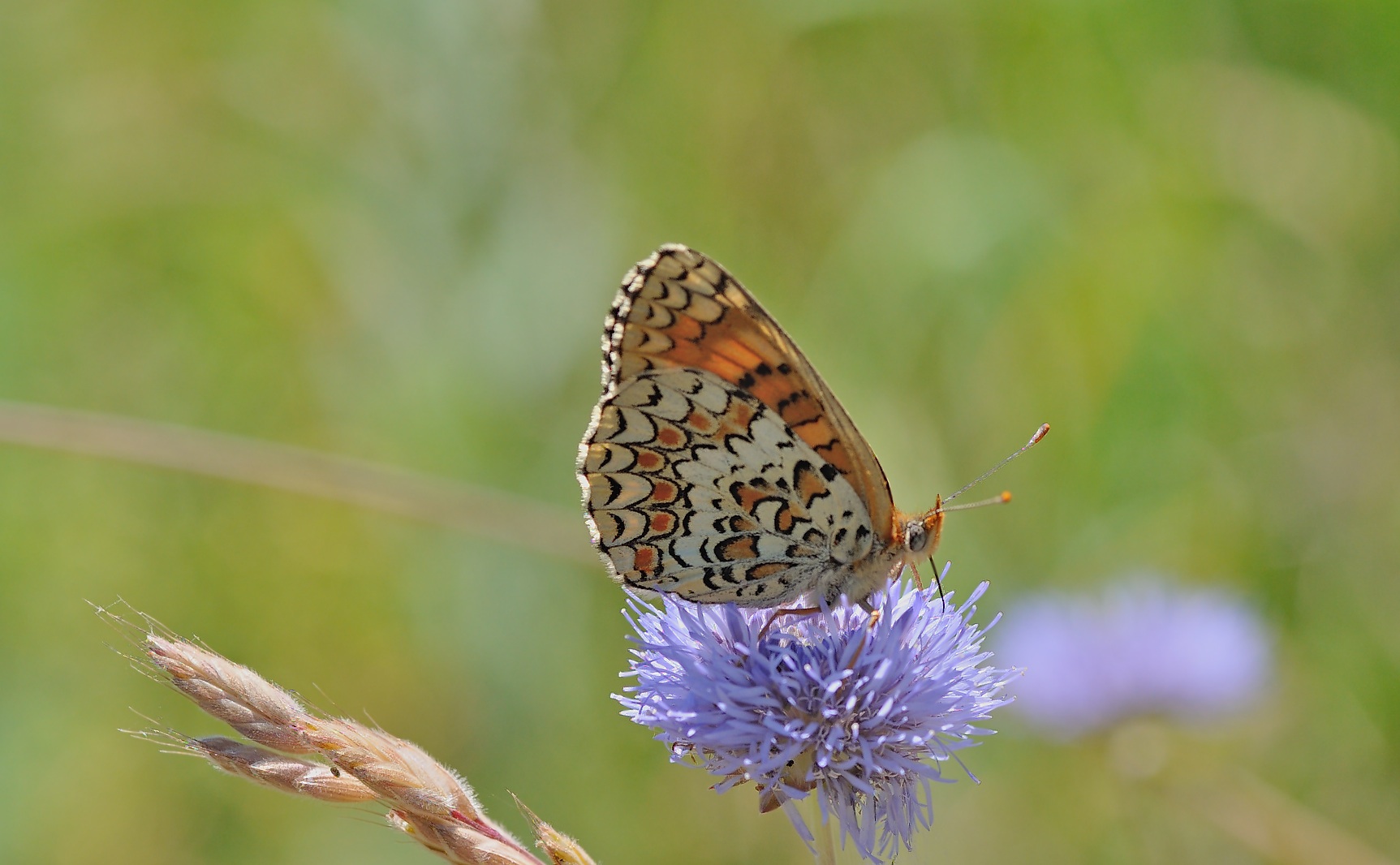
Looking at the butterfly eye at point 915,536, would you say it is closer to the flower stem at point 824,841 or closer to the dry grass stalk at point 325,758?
the flower stem at point 824,841

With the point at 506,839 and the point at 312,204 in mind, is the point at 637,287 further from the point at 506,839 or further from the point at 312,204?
the point at 312,204

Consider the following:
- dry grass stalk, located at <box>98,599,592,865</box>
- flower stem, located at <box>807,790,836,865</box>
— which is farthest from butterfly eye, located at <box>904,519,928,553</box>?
dry grass stalk, located at <box>98,599,592,865</box>

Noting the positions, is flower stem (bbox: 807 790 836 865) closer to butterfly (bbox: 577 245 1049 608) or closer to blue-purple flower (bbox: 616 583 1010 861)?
blue-purple flower (bbox: 616 583 1010 861)

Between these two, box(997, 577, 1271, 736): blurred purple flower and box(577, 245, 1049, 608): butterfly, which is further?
box(997, 577, 1271, 736): blurred purple flower

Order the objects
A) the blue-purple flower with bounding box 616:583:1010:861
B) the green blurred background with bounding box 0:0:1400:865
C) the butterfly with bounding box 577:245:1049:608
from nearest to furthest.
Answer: the blue-purple flower with bounding box 616:583:1010:861
the butterfly with bounding box 577:245:1049:608
the green blurred background with bounding box 0:0:1400:865

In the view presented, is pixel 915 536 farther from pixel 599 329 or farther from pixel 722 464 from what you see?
pixel 599 329

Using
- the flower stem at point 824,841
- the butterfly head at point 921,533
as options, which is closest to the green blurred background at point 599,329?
the butterfly head at point 921,533
